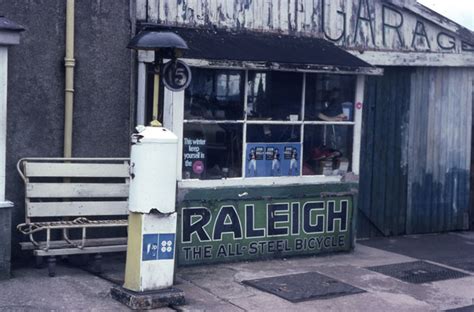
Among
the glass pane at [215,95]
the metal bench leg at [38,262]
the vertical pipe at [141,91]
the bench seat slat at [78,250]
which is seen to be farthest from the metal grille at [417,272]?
the metal bench leg at [38,262]

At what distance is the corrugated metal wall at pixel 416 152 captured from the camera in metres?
11.1

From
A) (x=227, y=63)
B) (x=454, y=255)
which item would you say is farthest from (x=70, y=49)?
(x=454, y=255)

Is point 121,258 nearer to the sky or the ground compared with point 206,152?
nearer to the ground

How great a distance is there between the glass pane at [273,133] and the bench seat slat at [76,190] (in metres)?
1.67

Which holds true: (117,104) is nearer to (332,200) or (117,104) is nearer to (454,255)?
(332,200)

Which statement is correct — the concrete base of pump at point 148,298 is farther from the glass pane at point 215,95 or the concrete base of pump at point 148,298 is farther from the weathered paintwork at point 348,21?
the weathered paintwork at point 348,21

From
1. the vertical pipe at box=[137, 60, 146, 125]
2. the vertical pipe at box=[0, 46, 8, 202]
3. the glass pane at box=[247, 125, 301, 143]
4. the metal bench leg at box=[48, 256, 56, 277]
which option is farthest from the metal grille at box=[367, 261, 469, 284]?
the vertical pipe at box=[0, 46, 8, 202]

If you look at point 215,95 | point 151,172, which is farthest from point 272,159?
point 151,172

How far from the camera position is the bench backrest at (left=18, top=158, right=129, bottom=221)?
27.2ft

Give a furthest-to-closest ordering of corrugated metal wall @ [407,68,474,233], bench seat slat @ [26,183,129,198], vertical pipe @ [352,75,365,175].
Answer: corrugated metal wall @ [407,68,474,233], vertical pipe @ [352,75,365,175], bench seat slat @ [26,183,129,198]

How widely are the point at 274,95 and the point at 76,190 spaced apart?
268 cm

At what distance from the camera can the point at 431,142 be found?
455 inches

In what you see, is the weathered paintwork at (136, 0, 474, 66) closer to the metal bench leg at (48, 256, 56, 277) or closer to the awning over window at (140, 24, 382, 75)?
the awning over window at (140, 24, 382, 75)

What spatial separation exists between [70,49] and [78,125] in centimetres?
86
